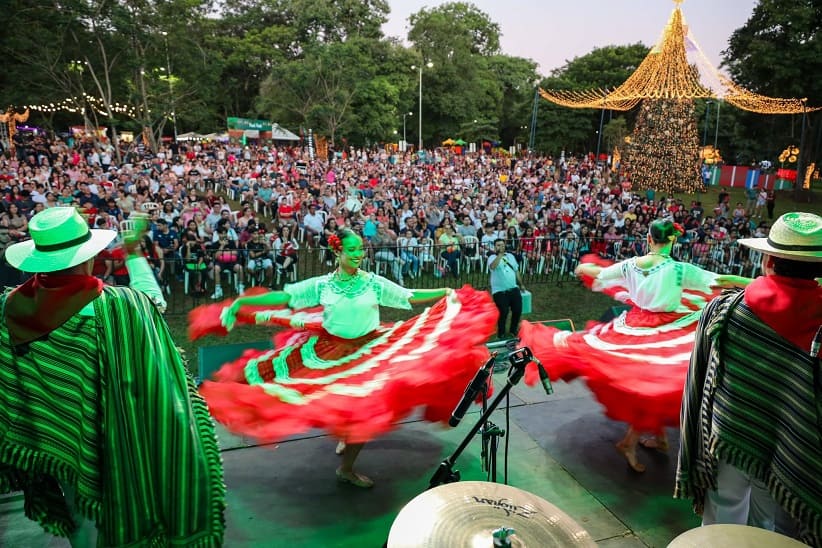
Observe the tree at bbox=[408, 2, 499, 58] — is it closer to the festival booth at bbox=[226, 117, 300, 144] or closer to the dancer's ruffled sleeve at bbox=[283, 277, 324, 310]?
the festival booth at bbox=[226, 117, 300, 144]

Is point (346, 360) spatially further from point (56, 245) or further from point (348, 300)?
point (56, 245)

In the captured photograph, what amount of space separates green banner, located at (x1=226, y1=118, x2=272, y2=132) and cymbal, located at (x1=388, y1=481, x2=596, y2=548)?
1716 inches

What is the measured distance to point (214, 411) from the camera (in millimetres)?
3627

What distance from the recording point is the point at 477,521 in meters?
2.28

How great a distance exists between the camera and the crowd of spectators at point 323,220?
1046cm

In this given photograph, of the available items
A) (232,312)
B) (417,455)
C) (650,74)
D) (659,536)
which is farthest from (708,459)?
(650,74)

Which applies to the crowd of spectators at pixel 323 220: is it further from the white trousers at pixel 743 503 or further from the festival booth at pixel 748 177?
the festival booth at pixel 748 177

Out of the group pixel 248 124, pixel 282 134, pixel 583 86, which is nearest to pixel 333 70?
pixel 282 134

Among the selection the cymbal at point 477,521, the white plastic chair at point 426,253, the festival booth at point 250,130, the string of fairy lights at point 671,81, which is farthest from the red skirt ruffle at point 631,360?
the festival booth at point 250,130

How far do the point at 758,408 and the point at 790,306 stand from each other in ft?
1.67

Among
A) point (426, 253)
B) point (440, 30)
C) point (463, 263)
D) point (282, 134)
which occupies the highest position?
point (440, 30)

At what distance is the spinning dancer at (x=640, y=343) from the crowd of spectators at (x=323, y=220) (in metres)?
5.57

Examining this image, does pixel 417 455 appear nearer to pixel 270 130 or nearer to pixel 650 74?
pixel 650 74

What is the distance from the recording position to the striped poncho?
2559 mm
